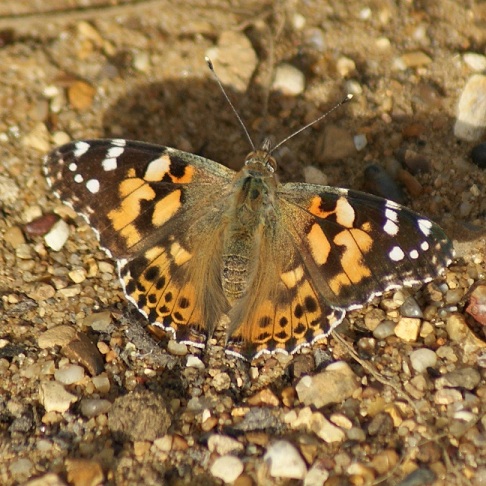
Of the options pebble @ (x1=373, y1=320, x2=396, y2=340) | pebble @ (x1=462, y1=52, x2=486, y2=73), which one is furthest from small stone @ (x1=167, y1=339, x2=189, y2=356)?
pebble @ (x1=462, y1=52, x2=486, y2=73)

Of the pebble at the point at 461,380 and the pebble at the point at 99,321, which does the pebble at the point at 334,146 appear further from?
the pebble at the point at 99,321

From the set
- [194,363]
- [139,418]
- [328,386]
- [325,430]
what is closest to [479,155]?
[328,386]

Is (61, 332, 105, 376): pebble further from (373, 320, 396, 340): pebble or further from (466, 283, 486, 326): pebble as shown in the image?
(466, 283, 486, 326): pebble

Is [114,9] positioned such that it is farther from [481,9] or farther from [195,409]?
[195,409]

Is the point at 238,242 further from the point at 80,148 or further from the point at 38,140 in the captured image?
the point at 38,140

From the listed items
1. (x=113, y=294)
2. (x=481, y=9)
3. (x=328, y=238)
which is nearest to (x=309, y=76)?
(x=481, y=9)

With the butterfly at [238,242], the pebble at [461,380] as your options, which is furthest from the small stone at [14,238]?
the pebble at [461,380]
